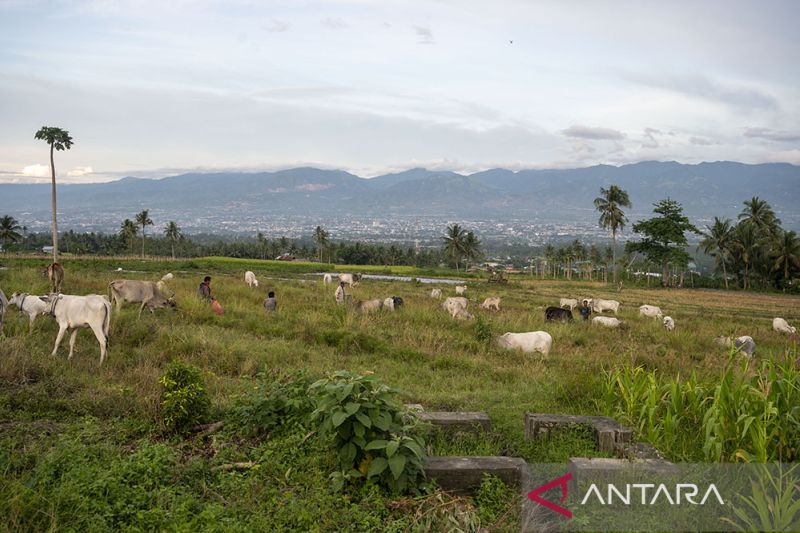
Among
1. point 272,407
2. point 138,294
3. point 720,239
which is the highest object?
point 720,239

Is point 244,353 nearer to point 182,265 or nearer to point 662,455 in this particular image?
point 662,455

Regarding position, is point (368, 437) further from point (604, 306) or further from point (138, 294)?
point (604, 306)

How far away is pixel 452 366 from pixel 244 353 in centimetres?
376

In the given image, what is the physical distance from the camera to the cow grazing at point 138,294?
43.1ft

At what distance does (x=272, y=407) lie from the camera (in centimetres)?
562

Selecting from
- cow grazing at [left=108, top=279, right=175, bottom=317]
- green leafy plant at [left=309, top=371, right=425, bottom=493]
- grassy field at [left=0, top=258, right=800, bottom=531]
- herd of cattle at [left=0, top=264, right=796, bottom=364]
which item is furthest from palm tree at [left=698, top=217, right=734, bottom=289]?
green leafy plant at [left=309, top=371, right=425, bottom=493]

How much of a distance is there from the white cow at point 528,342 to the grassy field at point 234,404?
35 centimetres

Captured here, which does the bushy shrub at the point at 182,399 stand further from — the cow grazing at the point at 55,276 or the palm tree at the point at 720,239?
the palm tree at the point at 720,239

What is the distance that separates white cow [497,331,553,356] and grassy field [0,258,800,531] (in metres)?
0.35

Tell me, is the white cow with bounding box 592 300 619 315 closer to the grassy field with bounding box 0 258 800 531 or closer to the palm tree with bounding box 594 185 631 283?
the grassy field with bounding box 0 258 800 531

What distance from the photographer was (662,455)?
4898 millimetres

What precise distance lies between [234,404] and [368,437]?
93.1 inches

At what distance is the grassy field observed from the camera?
3.94 meters

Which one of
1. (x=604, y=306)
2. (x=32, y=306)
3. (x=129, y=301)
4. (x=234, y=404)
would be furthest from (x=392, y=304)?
(x=604, y=306)
